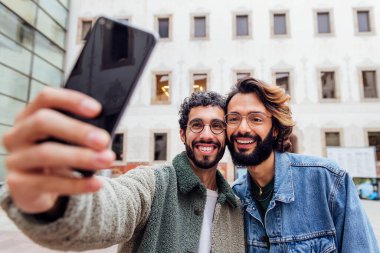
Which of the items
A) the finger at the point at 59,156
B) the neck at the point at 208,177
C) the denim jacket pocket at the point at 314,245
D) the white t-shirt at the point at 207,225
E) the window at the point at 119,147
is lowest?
the denim jacket pocket at the point at 314,245

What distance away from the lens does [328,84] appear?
1672cm

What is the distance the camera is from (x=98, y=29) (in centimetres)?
82

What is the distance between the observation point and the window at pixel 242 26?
57.6ft

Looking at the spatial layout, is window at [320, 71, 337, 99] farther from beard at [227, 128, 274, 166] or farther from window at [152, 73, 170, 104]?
beard at [227, 128, 274, 166]

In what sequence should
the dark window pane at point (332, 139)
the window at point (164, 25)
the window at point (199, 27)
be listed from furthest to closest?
1. the window at point (164, 25)
2. the window at point (199, 27)
3. the dark window pane at point (332, 139)

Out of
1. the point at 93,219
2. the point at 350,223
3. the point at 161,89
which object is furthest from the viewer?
the point at 161,89

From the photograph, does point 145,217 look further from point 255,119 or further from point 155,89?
point 155,89

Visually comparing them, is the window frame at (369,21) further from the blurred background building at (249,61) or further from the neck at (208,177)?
the neck at (208,177)

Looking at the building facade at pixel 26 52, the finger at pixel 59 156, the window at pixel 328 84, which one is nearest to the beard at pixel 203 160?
the finger at pixel 59 156

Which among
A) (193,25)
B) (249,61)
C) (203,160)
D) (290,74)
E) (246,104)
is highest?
(193,25)

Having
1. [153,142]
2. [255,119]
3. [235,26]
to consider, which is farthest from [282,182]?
[235,26]

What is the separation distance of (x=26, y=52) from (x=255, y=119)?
14799 millimetres

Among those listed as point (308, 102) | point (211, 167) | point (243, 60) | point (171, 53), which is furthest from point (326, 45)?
point (211, 167)

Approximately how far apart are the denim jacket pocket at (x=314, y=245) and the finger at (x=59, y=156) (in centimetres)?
167
